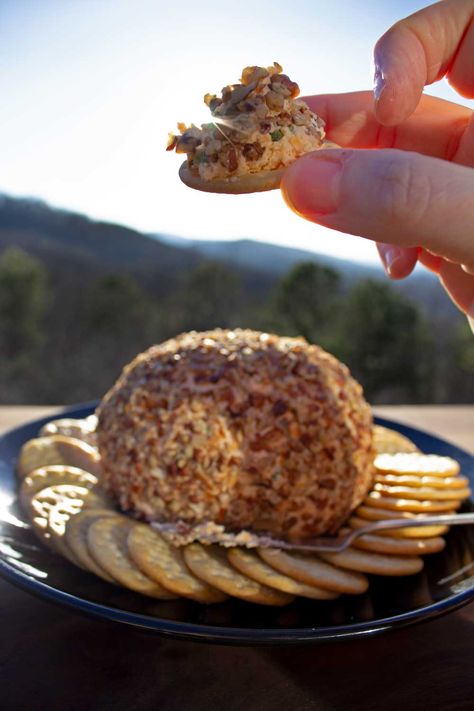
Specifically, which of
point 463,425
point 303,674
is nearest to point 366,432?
point 303,674

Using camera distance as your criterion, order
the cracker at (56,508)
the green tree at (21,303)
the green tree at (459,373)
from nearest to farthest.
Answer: the cracker at (56,508) < the green tree at (459,373) < the green tree at (21,303)

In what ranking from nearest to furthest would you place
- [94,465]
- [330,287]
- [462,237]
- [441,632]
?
[462,237] < [441,632] < [94,465] < [330,287]

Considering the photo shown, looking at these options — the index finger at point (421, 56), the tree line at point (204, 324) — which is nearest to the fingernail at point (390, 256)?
the index finger at point (421, 56)

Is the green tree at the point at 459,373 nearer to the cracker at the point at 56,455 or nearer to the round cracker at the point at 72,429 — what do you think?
the round cracker at the point at 72,429

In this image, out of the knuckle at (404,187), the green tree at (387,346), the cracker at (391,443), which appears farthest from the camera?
the green tree at (387,346)

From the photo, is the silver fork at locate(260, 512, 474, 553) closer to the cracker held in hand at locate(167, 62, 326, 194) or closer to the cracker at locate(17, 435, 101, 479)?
the cracker at locate(17, 435, 101, 479)

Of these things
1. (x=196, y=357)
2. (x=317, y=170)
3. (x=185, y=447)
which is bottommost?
(x=185, y=447)

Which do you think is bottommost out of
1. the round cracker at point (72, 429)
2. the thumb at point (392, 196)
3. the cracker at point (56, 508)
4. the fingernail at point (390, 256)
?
the cracker at point (56, 508)

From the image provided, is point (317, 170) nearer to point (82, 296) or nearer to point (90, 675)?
point (90, 675)
